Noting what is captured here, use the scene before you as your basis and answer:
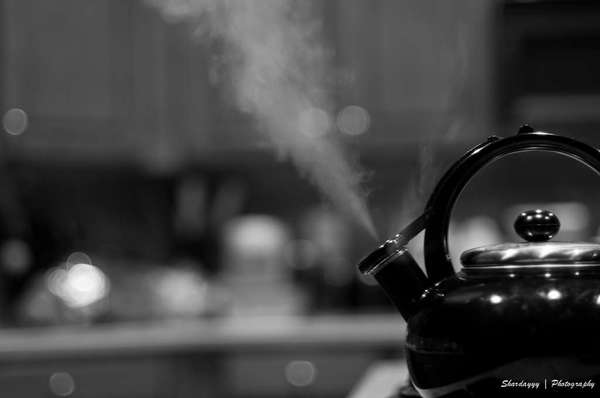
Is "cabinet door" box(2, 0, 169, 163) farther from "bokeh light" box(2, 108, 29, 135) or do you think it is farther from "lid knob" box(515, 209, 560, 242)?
"lid knob" box(515, 209, 560, 242)

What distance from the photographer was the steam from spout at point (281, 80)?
2.57 ft

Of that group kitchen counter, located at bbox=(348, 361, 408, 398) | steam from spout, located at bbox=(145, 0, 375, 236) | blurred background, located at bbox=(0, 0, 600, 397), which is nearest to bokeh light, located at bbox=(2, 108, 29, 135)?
blurred background, located at bbox=(0, 0, 600, 397)

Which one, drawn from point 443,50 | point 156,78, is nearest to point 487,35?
point 443,50

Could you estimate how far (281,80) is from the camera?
803 millimetres

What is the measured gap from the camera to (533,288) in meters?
0.63

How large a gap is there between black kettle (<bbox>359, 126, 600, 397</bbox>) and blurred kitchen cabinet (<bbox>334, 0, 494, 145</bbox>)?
2.14m

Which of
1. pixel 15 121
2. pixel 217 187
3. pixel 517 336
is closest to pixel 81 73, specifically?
pixel 15 121

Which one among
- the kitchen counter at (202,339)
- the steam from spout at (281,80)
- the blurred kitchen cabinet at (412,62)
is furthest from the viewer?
the blurred kitchen cabinet at (412,62)

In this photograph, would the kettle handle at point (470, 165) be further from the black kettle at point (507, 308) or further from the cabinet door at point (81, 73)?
the cabinet door at point (81, 73)

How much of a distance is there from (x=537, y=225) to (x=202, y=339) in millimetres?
1894

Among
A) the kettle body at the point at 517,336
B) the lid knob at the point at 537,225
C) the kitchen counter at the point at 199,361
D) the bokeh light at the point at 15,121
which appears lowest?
the kitchen counter at the point at 199,361

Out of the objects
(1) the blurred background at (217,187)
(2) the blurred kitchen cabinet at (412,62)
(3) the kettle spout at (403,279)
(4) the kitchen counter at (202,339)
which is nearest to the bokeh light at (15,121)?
(1) the blurred background at (217,187)

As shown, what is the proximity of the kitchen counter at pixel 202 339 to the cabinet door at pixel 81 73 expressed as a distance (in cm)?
65

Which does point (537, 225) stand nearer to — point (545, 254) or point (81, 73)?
point (545, 254)
